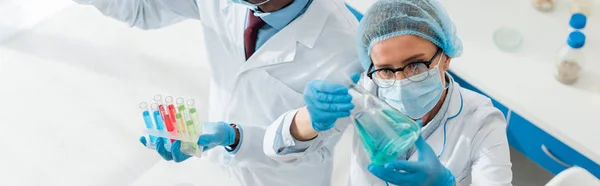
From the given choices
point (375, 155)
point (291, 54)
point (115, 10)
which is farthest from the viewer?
point (115, 10)

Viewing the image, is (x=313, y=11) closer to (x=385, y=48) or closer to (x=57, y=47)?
(x=385, y=48)

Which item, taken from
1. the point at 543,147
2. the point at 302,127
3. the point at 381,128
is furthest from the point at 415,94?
the point at 543,147

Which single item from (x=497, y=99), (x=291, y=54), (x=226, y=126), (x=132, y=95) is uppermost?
(x=291, y=54)

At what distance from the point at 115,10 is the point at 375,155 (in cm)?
90

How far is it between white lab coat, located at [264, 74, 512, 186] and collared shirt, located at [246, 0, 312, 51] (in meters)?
0.22

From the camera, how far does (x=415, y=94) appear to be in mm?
1469

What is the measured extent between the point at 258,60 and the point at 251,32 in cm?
7

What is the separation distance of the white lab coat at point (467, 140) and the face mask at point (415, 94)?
0.16 ft

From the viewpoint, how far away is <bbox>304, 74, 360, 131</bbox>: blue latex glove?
4.52 feet

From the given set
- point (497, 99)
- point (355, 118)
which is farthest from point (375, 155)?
point (497, 99)

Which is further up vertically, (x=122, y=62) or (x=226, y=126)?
(x=226, y=126)

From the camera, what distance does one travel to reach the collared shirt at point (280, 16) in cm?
158

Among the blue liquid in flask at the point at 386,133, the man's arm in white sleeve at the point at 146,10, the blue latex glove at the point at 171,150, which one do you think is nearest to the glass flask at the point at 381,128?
the blue liquid in flask at the point at 386,133

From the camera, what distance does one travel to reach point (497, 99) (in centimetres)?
205
